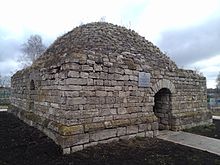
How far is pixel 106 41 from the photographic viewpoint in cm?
797

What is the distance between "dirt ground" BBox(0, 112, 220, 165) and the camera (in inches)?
196

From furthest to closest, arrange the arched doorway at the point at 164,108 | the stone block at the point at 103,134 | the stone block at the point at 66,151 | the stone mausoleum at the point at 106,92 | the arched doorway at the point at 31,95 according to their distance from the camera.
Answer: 1. the arched doorway at the point at 164,108
2. the arched doorway at the point at 31,95
3. the stone block at the point at 103,134
4. the stone mausoleum at the point at 106,92
5. the stone block at the point at 66,151

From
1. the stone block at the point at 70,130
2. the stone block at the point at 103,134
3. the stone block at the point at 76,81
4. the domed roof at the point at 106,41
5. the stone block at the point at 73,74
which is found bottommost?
the stone block at the point at 103,134

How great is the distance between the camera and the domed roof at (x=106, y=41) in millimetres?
7609

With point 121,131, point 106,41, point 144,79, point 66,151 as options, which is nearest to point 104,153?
point 66,151

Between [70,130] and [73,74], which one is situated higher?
[73,74]

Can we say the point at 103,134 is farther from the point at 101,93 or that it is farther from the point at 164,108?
the point at 164,108

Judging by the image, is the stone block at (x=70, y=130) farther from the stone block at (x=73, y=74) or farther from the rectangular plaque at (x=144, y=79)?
the rectangular plaque at (x=144, y=79)

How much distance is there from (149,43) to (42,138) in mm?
5889

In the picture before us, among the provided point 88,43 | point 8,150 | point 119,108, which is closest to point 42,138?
point 8,150

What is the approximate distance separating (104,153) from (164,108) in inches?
167

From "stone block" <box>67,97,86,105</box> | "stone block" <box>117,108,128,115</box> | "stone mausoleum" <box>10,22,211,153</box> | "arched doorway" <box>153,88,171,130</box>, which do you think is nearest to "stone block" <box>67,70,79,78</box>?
"stone mausoleum" <box>10,22,211,153</box>

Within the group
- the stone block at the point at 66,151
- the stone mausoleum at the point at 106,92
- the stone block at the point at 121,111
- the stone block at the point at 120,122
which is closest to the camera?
the stone block at the point at 66,151

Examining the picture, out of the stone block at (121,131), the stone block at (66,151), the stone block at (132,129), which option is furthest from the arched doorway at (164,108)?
the stone block at (66,151)
